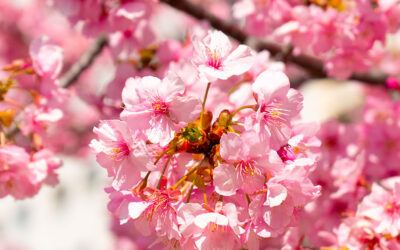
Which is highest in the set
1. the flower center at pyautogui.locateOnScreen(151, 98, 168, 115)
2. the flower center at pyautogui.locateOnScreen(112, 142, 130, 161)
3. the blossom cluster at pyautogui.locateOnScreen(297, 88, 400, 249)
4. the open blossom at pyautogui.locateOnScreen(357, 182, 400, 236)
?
the flower center at pyautogui.locateOnScreen(151, 98, 168, 115)

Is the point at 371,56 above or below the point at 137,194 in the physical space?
below

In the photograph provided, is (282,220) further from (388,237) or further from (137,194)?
(388,237)

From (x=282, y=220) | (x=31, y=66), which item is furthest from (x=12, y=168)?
(x=282, y=220)

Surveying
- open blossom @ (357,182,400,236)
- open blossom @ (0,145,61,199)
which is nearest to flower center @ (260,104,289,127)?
open blossom @ (357,182,400,236)

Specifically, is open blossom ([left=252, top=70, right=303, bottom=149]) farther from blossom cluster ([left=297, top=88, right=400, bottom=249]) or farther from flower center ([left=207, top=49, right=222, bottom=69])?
blossom cluster ([left=297, top=88, right=400, bottom=249])


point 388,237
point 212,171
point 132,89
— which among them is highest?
point 132,89

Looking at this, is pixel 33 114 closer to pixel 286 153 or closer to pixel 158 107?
pixel 158 107

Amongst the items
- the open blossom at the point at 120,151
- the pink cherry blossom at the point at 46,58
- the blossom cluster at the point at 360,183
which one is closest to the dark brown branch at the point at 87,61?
the pink cherry blossom at the point at 46,58

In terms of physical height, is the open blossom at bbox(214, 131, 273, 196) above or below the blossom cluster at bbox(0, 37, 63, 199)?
above

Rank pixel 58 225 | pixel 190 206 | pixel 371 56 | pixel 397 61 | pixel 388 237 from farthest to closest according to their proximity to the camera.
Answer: pixel 58 225
pixel 397 61
pixel 371 56
pixel 388 237
pixel 190 206
